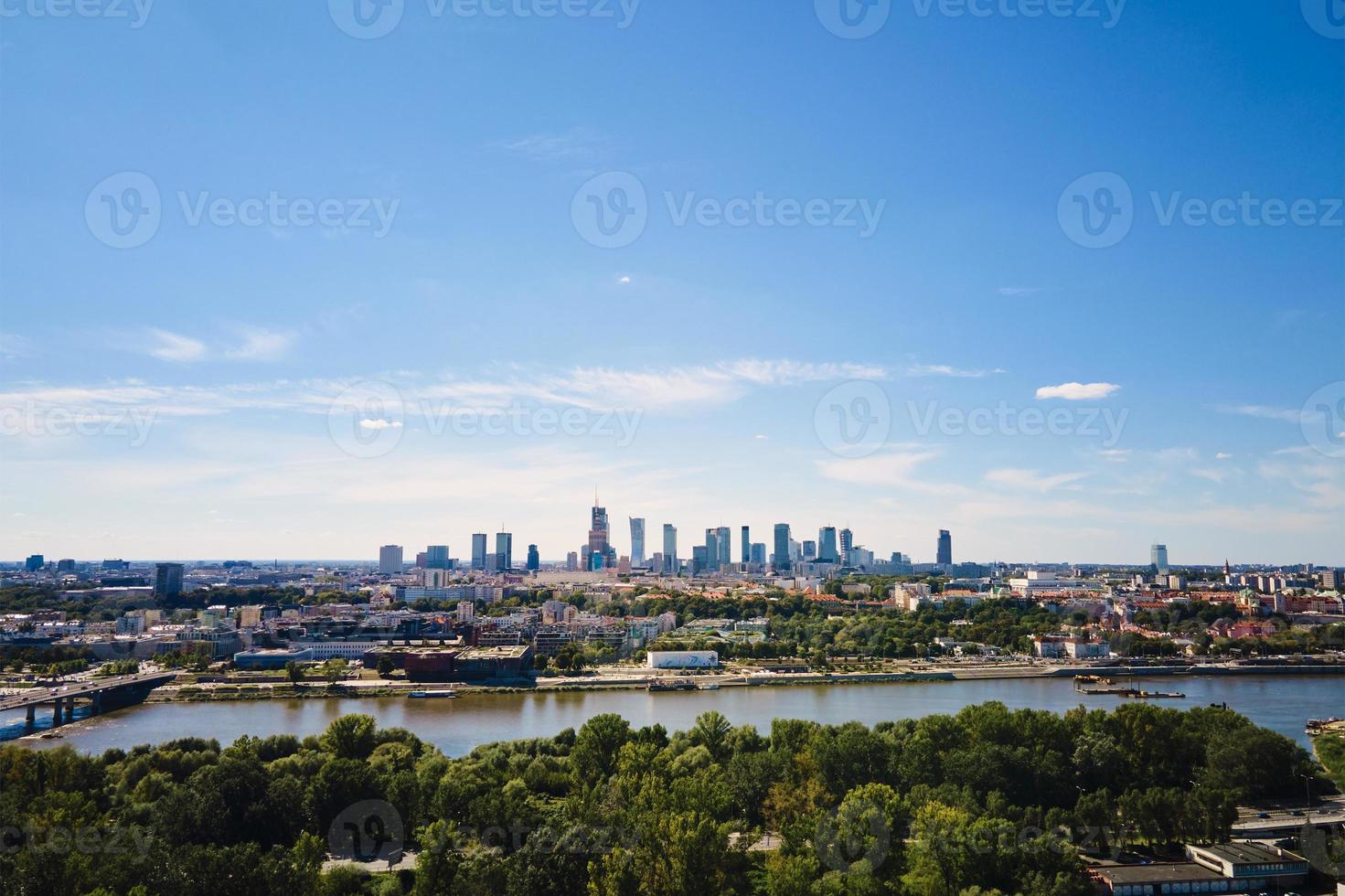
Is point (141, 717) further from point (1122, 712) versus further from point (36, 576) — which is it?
point (36, 576)

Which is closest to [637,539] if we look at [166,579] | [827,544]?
[827,544]

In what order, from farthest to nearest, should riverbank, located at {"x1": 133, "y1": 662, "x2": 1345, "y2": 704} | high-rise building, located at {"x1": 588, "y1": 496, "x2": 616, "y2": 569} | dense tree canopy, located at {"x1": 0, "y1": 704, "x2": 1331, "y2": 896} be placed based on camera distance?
high-rise building, located at {"x1": 588, "y1": 496, "x2": 616, "y2": 569} < riverbank, located at {"x1": 133, "y1": 662, "x2": 1345, "y2": 704} < dense tree canopy, located at {"x1": 0, "y1": 704, "x2": 1331, "y2": 896}

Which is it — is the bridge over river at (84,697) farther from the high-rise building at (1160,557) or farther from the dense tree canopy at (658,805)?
the high-rise building at (1160,557)

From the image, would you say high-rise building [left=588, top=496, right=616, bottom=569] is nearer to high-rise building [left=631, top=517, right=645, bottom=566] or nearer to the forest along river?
high-rise building [left=631, top=517, right=645, bottom=566]

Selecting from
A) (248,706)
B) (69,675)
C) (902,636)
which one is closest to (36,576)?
(69,675)

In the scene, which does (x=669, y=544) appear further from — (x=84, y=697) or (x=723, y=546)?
(x=84, y=697)

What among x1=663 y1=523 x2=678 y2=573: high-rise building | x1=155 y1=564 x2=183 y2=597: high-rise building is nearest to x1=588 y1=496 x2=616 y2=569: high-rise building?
x1=663 y1=523 x2=678 y2=573: high-rise building
